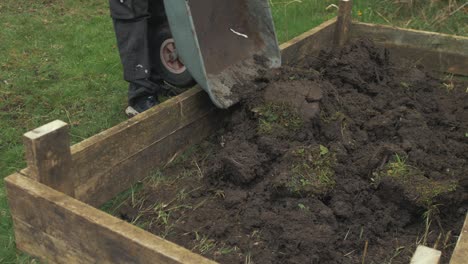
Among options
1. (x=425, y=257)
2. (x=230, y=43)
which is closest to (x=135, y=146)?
(x=230, y=43)

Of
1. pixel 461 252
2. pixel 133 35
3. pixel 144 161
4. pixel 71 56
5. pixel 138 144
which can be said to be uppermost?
pixel 133 35

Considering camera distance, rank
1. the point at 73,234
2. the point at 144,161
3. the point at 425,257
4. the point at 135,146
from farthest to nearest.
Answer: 1. the point at 144,161
2. the point at 135,146
3. the point at 73,234
4. the point at 425,257

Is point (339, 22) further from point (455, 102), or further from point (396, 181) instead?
point (396, 181)

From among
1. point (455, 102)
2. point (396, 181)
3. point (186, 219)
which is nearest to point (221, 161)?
point (186, 219)

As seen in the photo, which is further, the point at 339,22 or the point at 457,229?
the point at 339,22

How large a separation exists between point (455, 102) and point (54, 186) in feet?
8.44

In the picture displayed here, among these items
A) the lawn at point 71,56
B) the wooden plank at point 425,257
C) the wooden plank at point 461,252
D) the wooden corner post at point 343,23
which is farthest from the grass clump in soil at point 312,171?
the wooden corner post at point 343,23

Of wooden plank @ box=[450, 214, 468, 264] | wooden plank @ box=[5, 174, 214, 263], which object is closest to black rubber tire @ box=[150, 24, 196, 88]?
wooden plank @ box=[5, 174, 214, 263]

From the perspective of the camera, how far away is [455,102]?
380 cm

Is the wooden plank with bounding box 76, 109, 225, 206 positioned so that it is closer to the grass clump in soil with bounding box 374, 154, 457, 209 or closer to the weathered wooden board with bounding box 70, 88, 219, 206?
the weathered wooden board with bounding box 70, 88, 219, 206

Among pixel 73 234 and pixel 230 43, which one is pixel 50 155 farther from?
pixel 230 43

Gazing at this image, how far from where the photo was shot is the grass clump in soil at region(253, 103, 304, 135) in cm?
309

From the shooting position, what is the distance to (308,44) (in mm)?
4211

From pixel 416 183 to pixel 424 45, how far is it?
6.61 feet
